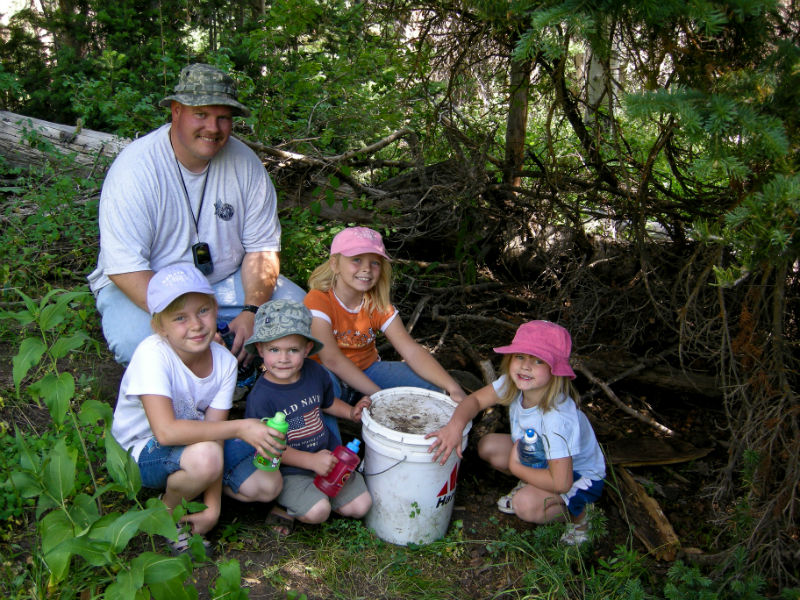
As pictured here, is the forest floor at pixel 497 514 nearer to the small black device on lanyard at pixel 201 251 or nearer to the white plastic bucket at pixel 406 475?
the white plastic bucket at pixel 406 475

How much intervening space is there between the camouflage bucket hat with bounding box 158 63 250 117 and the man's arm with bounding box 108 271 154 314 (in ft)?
2.83

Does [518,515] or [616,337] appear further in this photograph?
[616,337]

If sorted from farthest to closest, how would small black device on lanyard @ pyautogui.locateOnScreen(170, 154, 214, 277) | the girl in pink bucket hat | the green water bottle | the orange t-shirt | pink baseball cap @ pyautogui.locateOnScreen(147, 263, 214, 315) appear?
small black device on lanyard @ pyautogui.locateOnScreen(170, 154, 214, 277), the orange t-shirt, the girl in pink bucket hat, pink baseball cap @ pyautogui.locateOnScreen(147, 263, 214, 315), the green water bottle

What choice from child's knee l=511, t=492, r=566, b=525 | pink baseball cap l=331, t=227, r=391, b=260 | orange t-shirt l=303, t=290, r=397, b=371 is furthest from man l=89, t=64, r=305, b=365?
child's knee l=511, t=492, r=566, b=525

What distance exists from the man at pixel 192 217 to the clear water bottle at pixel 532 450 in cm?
142

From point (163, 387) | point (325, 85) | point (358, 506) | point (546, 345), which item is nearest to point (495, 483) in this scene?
point (358, 506)

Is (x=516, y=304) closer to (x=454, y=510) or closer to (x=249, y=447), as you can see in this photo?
(x=454, y=510)

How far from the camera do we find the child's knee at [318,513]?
2.99 m

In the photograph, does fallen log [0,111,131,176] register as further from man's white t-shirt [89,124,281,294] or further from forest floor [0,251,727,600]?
man's white t-shirt [89,124,281,294]

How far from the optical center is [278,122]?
212 inches

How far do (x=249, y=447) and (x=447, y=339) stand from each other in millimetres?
1977

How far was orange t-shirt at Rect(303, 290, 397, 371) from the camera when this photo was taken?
11.3 feet

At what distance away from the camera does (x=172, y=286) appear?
2.79 meters

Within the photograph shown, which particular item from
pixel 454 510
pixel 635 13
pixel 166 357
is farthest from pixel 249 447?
pixel 635 13
